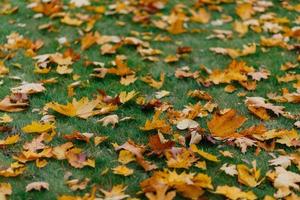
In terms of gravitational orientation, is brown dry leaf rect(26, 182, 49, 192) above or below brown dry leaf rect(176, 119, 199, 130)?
above

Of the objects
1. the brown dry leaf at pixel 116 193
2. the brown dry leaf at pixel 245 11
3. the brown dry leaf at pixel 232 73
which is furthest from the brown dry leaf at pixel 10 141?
the brown dry leaf at pixel 245 11

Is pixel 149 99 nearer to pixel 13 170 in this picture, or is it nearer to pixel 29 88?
pixel 29 88

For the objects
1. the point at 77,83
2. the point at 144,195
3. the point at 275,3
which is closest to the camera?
the point at 144,195

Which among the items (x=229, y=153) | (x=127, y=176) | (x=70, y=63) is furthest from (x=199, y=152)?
(x=70, y=63)

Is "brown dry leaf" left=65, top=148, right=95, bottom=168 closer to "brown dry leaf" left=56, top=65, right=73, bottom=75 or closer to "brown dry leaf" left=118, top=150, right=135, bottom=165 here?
"brown dry leaf" left=118, top=150, right=135, bottom=165

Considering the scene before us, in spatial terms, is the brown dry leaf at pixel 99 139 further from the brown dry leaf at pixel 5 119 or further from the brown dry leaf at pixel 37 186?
the brown dry leaf at pixel 5 119

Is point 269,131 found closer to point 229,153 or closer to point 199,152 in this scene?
point 229,153

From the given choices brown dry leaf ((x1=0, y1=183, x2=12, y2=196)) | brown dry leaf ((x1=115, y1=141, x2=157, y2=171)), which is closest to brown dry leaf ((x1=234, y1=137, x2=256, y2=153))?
brown dry leaf ((x1=115, y1=141, x2=157, y2=171))
